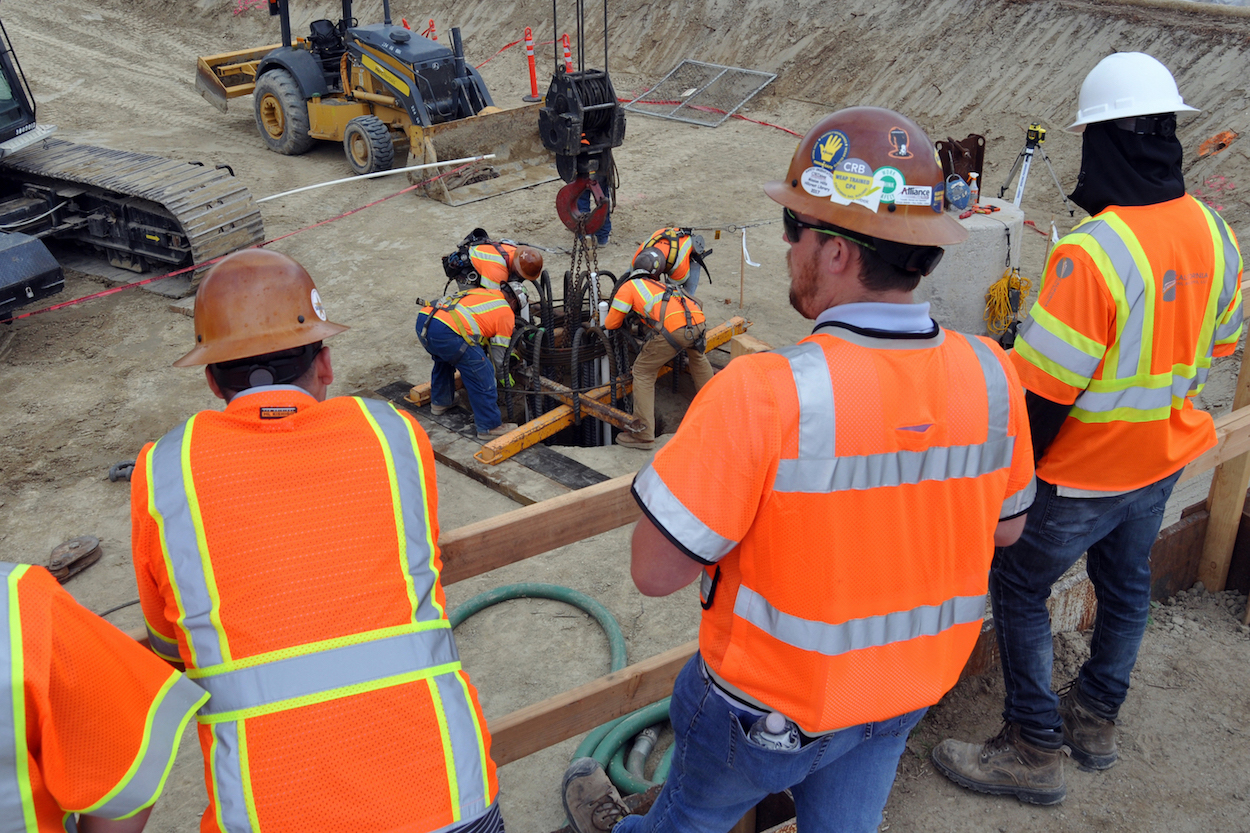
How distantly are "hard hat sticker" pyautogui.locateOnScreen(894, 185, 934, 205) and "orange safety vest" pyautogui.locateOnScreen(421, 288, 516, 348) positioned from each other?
5.58 m

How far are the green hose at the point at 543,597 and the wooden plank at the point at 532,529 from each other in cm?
197

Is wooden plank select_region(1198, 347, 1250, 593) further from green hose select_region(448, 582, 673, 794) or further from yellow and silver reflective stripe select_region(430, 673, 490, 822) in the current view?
yellow and silver reflective stripe select_region(430, 673, 490, 822)

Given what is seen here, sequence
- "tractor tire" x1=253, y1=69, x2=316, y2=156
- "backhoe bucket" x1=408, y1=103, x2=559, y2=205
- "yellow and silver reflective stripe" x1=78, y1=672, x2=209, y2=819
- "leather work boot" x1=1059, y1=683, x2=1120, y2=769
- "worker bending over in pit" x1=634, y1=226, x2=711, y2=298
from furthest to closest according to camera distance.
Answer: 1. "tractor tire" x1=253, y1=69, x2=316, y2=156
2. "backhoe bucket" x1=408, y1=103, x2=559, y2=205
3. "worker bending over in pit" x1=634, y1=226, x2=711, y2=298
4. "leather work boot" x1=1059, y1=683, x2=1120, y2=769
5. "yellow and silver reflective stripe" x1=78, y1=672, x2=209, y2=819

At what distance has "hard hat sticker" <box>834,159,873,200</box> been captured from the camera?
1918 millimetres

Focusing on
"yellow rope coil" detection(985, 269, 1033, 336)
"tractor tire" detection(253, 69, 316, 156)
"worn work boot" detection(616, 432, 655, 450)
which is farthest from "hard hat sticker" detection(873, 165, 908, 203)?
"tractor tire" detection(253, 69, 316, 156)

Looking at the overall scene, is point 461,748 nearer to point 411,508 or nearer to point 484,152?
point 411,508

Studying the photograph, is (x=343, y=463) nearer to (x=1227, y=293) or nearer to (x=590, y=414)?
(x=1227, y=293)

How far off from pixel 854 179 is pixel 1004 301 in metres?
6.73

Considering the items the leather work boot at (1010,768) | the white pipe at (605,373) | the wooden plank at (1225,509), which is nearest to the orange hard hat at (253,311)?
the leather work boot at (1010,768)

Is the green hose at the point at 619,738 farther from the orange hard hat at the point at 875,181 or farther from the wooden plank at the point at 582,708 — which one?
the orange hard hat at the point at 875,181

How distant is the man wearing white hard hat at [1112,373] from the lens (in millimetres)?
2723

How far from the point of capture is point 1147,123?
2.87 m

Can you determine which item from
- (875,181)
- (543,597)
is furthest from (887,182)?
(543,597)

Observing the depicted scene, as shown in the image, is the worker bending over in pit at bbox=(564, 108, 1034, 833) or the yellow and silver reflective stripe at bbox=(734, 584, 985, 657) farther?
the yellow and silver reflective stripe at bbox=(734, 584, 985, 657)
